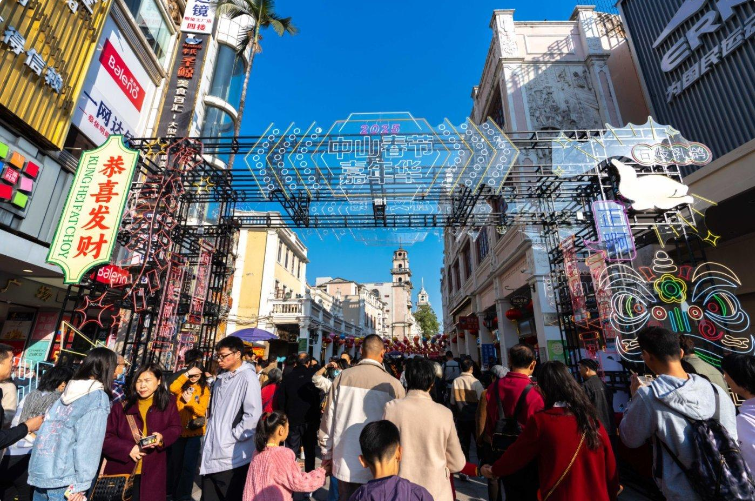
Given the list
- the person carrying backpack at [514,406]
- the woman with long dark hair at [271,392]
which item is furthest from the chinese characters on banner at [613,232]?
the woman with long dark hair at [271,392]

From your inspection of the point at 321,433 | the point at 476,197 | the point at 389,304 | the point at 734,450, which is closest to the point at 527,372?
the point at 734,450

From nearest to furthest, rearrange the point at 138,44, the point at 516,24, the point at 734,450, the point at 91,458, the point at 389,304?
the point at 734,450 < the point at 91,458 < the point at 138,44 < the point at 516,24 < the point at 389,304

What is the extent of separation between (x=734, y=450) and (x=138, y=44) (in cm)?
1592

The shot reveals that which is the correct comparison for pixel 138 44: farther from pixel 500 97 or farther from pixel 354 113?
pixel 500 97

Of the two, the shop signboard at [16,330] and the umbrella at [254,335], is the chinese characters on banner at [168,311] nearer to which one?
the umbrella at [254,335]

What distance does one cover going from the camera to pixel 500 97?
1512 cm

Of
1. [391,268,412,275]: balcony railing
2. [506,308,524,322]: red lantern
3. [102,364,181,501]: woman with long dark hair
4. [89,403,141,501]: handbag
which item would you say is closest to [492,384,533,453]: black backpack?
[102,364,181,501]: woman with long dark hair

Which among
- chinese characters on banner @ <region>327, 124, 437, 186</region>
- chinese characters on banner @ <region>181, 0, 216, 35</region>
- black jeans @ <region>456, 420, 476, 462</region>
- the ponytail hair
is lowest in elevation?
black jeans @ <region>456, 420, 476, 462</region>

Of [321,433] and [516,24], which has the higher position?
[516,24]

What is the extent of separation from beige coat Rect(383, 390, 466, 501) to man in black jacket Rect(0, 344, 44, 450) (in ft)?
8.96

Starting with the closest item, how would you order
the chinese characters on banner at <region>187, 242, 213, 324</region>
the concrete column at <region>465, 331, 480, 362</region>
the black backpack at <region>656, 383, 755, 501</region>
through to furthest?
the black backpack at <region>656, 383, 755, 501</region> < the chinese characters on banner at <region>187, 242, 213, 324</region> < the concrete column at <region>465, 331, 480, 362</region>

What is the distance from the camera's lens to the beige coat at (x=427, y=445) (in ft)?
8.10

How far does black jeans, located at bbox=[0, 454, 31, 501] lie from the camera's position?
3213 mm

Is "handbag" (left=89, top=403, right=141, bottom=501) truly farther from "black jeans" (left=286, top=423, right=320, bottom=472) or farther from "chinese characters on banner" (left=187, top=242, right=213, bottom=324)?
"chinese characters on banner" (left=187, top=242, right=213, bottom=324)
